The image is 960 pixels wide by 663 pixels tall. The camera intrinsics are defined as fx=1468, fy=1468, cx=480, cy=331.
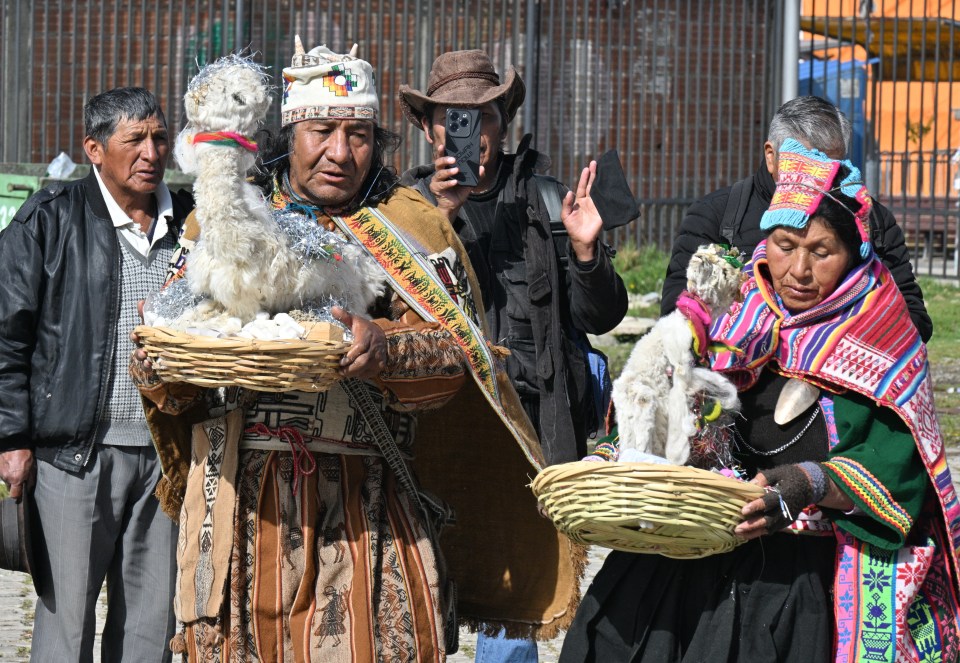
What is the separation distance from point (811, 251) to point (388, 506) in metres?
1.28

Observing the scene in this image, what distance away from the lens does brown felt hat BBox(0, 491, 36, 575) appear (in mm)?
4270

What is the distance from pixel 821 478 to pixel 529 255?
1.39 m

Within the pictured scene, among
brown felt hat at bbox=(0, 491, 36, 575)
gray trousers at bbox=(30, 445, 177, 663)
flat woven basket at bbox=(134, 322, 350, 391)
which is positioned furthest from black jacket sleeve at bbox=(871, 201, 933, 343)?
brown felt hat at bbox=(0, 491, 36, 575)

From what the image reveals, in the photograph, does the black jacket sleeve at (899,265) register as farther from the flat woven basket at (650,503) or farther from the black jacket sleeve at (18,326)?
the black jacket sleeve at (18,326)

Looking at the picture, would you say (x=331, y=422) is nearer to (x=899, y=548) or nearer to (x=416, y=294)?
(x=416, y=294)

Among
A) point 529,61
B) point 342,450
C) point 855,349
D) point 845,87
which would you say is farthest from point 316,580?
point 845,87

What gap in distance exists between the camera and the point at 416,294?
12.5 feet

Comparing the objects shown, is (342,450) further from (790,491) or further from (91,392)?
(790,491)

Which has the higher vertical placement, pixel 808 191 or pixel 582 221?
pixel 808 191

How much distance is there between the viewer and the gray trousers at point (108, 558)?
426 centimetres

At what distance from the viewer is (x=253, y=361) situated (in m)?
3.20

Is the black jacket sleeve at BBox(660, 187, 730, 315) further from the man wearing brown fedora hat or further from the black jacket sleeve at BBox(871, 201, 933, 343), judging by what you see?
the black jacket sleeve at BBox(871, 201, 933, 343)

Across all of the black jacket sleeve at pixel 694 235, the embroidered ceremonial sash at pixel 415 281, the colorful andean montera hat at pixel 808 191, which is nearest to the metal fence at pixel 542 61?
the black jacket sleeve at pixel 694 235

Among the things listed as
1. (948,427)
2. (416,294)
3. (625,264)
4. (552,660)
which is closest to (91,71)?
(625,264)
